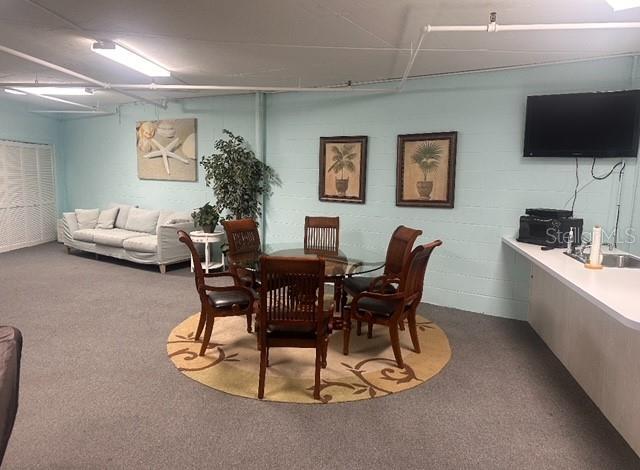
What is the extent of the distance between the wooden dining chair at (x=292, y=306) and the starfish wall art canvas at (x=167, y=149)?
15.1 feet

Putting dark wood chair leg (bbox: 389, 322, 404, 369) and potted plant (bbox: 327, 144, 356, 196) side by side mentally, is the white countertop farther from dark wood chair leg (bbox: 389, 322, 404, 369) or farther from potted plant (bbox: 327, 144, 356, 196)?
potted plant (bbox: 327, 144, 356, 196)

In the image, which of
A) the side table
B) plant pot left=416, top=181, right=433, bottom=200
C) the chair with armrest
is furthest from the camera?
the side table

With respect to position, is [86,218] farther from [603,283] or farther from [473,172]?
[603,283]

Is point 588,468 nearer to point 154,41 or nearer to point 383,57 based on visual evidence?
point 383,57

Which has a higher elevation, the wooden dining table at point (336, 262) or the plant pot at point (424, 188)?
the plant pot at point (424, 188)

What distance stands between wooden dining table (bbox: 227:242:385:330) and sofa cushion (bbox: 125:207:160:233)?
3.35 meters

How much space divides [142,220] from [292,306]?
5.07 metres

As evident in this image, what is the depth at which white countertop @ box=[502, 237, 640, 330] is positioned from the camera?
1832 mm

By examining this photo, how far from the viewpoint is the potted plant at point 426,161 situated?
4.49 metres

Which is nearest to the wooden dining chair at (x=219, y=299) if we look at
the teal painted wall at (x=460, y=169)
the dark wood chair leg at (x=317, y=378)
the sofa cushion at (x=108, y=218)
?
the dark wood chair leg at (x=317, y=378)

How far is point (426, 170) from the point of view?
15.0ft

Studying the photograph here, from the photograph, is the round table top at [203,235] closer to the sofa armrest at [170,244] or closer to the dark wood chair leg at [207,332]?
the sofa armrest at [170,244]

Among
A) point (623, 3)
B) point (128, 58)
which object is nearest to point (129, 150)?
point (128, 58)

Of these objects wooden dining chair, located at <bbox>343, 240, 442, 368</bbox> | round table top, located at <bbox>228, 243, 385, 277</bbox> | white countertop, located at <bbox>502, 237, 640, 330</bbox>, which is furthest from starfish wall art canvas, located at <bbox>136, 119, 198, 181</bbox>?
white countertop, located at <bbox>502, 237, 640, 330</bbox>
